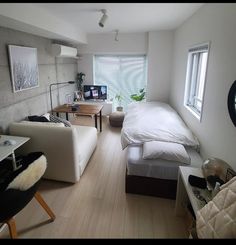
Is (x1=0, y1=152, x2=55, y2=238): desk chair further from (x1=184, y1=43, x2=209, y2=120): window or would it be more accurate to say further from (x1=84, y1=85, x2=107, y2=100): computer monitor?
(x1=84, y1=85, x2=107, y2=100): computer monitor

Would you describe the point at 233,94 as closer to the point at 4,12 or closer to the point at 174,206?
the point at 174,206

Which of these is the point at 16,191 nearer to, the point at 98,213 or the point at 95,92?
the point at 98,213

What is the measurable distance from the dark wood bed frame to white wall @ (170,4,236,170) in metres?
0.58

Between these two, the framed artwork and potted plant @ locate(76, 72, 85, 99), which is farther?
potted plant @ locate(76, 72, 85, 99)

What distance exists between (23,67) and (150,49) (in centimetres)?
310

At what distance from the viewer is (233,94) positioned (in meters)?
1.61

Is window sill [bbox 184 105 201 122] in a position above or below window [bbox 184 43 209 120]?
below

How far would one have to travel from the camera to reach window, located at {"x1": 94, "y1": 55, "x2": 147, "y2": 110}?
534 centimetres

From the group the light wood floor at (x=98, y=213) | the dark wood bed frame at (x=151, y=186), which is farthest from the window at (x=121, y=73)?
the dark wood bed frame at (x=151, y=186)

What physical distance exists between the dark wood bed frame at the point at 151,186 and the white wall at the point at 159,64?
3170 mm

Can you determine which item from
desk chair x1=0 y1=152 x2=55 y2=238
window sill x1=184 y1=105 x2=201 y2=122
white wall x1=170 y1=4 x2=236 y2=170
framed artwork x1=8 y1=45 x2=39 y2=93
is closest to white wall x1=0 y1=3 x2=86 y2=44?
framed artwork x1=8 y1=45 x2=39 y2=93

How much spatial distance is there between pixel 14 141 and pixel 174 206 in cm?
198

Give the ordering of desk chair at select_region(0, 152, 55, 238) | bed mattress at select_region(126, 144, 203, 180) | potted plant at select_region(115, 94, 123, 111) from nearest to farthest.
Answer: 1. desk chair at select_region(0, 152, 55, 238)
2. bed mattress at select_region(126, 144, 203, 180)
3. potted plant at select_region(115, 94, 123, 111)

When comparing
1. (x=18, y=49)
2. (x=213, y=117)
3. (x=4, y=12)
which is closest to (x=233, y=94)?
(x=213, y=117)
